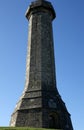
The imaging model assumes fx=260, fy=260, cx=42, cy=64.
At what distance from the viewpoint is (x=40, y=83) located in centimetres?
2202

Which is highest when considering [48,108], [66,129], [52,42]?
[52,42]

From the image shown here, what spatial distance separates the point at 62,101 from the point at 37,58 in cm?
442

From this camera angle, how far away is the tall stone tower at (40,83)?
2017 centimetres

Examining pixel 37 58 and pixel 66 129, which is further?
pixel 37 58

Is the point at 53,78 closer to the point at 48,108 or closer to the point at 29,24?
the point at 48,108

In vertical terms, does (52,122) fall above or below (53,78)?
below

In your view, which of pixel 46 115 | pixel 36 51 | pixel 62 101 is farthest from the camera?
pixel 36 51

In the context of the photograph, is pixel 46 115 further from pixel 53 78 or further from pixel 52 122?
pixel 53 78

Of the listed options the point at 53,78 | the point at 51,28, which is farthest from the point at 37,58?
the point at 51,28

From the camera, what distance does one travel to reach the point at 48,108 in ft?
66.6

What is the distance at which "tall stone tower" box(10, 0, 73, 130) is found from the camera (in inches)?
794

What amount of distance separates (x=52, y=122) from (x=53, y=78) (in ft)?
13.4

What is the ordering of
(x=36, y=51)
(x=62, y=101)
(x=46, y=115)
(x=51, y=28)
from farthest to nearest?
(x=51, y=28) → (x=36, y=51) → (x=62, y=101) → (x=46, y=115)

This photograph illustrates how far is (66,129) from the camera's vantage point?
2016 cm
